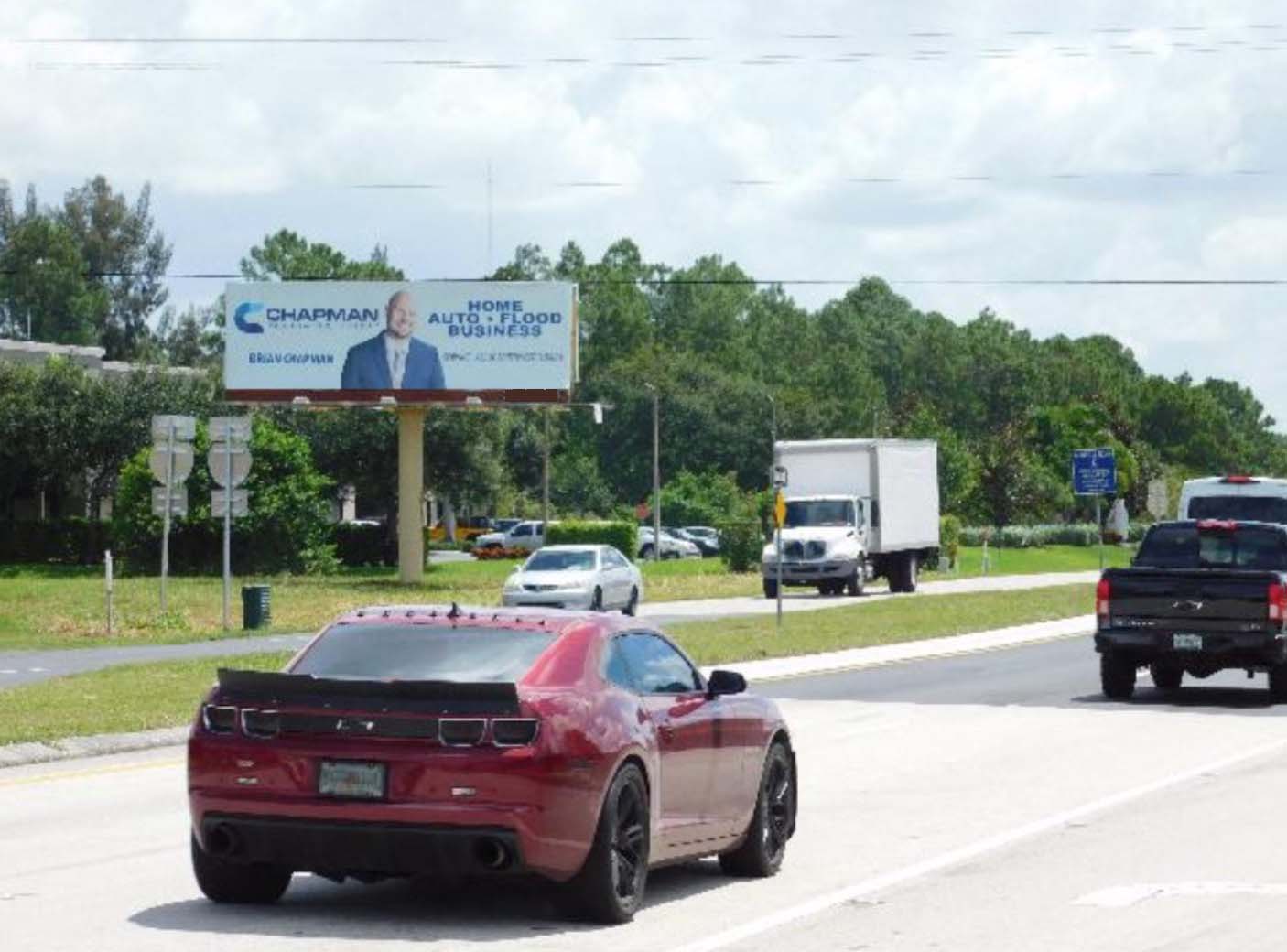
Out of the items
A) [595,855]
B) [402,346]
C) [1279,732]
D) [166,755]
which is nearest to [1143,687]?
[1279,732]

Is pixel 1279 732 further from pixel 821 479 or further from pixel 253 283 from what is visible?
pixel 253 283

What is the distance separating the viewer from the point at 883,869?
14688mm

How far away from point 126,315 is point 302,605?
95.5 meters

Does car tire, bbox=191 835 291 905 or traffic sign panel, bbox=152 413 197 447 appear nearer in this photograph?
car tire, bbox=191 835 291 905

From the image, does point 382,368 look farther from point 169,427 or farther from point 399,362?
point 169,427

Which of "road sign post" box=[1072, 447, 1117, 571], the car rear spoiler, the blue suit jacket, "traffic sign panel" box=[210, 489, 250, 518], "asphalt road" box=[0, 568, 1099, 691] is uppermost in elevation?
the blue suit jacket

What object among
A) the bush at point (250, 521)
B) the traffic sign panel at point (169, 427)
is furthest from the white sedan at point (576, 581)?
the bush at point (250, 521)

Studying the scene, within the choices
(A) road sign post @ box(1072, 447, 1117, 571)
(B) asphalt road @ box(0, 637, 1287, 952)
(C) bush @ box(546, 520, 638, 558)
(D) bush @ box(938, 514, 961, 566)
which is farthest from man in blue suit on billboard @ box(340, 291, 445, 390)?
(B) asphalt road @ box(0, 637, 1287, 952)

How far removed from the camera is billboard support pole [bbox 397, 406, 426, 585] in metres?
74.2

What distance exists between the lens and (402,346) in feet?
241

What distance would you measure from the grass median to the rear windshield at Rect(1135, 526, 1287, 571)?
7.02m

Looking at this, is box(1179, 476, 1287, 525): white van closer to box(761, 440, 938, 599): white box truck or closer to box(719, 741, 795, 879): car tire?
box(761, 440, 938, 599): white box truck

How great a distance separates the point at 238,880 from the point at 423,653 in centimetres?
133

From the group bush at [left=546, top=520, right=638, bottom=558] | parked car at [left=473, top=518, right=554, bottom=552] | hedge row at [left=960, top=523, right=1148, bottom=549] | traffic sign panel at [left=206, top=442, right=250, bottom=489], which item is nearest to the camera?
traffic sign panel at [left=206, top=442, right=250, bottom=489]
